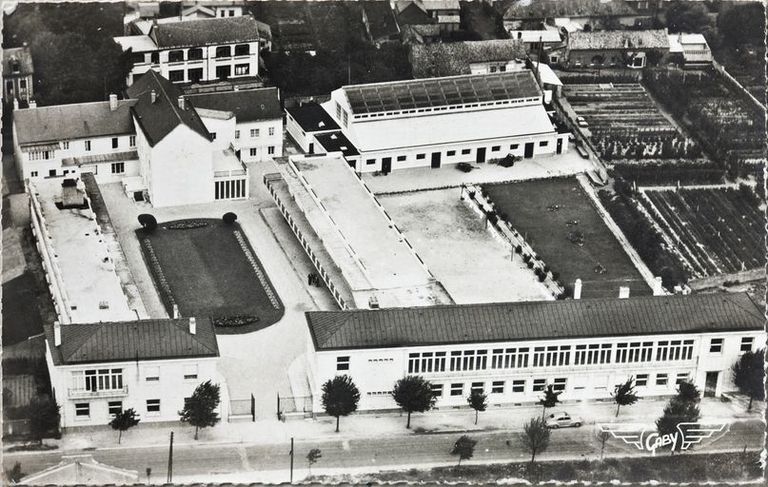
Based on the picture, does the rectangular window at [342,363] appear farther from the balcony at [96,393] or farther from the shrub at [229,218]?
the shrub at [229,218]

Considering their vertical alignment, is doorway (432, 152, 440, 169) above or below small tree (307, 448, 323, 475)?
above

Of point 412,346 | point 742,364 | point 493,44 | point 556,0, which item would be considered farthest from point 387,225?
point 556,0

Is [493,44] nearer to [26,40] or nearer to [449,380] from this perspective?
[26,40]

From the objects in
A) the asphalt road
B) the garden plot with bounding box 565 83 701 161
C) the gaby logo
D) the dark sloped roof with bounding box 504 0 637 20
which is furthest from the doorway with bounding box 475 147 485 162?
the asphalt road

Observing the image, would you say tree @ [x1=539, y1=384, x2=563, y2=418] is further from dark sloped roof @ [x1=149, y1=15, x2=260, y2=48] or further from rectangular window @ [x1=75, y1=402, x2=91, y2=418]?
dark sloped roof @ [x1=149, y1=15, x2=260, y2=48]

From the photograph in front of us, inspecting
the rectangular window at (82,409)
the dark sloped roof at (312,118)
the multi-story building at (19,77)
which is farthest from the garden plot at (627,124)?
the rectangular window at (82,409)

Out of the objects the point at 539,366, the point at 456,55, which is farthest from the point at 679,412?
the point at 456,55
